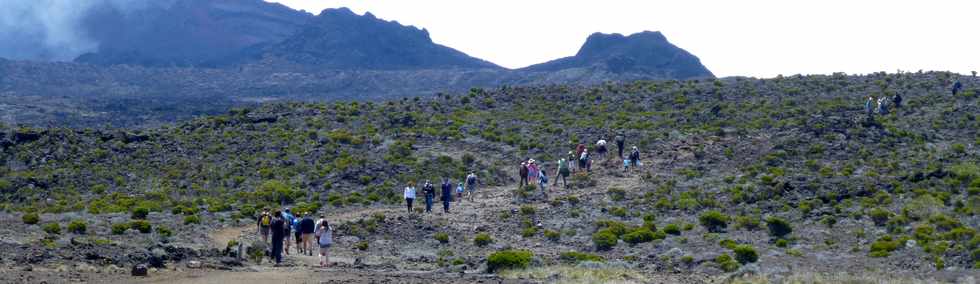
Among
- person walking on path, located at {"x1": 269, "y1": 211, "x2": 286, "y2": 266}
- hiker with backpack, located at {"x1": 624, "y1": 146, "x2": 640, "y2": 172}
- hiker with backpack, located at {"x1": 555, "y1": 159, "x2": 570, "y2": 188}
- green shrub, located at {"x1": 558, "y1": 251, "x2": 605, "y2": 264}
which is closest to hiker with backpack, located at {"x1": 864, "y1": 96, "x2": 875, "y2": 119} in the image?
hiker with backpack, located at {"x1": 624, "y1": 146, "x2": 640, "y2": 172}

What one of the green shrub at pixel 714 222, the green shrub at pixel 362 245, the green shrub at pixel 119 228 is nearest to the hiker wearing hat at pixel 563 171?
the green shrub at pixel 714 222

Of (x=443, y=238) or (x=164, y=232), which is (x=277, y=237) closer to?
(x=164, y=232)

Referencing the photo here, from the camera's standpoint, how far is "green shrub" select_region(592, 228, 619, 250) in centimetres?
2978

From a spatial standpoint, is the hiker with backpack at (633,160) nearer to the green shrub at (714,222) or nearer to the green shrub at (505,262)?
the green shrub at (714,222)

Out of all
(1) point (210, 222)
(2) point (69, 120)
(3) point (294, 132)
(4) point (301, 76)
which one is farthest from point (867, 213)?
(4) point (301, 76)

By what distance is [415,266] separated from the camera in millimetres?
25859

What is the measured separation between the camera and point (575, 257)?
27.2 metres

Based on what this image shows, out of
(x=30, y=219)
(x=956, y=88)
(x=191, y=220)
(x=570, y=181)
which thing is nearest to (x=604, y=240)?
(x=570, y=181)

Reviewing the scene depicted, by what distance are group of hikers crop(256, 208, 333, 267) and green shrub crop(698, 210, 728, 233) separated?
442 inches

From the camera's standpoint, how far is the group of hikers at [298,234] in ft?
77.2

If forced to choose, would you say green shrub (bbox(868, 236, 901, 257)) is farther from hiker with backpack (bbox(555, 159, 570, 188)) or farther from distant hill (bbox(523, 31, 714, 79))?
distant hill (bbox(523, 31, 714, 79))

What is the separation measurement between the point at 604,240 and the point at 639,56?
137 meters

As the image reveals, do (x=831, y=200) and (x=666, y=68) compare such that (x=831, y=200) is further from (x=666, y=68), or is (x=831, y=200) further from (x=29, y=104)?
(x=666, y=68)

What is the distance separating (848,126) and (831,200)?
13.4 metres
